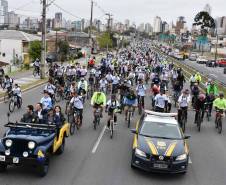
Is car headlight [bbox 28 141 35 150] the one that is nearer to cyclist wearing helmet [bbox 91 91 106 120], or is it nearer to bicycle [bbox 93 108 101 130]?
cyclist wearing helmet [bbox 91 91 106 120]

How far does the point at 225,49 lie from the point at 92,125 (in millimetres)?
129669

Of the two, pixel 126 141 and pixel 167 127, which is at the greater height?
pixel 167 127

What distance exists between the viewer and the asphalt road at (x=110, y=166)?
37.6 ft

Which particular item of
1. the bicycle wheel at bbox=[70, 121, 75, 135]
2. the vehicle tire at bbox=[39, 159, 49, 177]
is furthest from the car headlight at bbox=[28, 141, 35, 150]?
the bicycle wheel at bbox=[70, 121, 75, 135]

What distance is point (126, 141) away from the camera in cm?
1628

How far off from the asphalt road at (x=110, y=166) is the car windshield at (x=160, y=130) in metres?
1.04

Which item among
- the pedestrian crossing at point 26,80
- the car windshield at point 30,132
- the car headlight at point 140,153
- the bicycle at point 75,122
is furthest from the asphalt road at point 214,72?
the car windshield at point 30,132

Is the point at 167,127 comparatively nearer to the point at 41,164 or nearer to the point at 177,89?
the point at 41,164

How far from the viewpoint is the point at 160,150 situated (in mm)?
12078

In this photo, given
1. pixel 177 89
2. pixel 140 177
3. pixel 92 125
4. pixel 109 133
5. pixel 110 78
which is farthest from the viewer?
pixel 110 78

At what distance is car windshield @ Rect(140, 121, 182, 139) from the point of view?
43.9ft

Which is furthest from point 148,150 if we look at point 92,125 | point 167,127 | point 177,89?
point 177,89

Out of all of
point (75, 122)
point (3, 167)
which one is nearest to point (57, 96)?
point (75, 122)

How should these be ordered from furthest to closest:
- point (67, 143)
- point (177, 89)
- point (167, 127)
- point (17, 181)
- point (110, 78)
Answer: point (110, 78) < point (177, 89) < point (67, 143) < point (167, 127) < point (17, 181)
